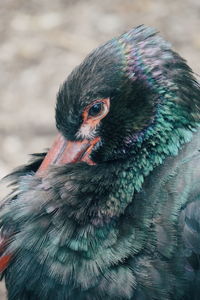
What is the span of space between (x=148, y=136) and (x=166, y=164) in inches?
4.8

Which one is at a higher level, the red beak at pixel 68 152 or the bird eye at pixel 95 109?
the bird eye at pixel 95 109

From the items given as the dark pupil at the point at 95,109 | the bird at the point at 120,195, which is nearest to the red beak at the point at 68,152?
the bird at the point at 120,195

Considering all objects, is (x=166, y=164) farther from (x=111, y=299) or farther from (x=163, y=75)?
(x=111, y=299)

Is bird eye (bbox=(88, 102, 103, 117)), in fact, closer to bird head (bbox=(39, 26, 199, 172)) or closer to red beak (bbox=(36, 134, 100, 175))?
bird head (bbox=(39, 26, 199, 172))

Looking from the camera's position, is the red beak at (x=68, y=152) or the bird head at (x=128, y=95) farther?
the red beak at (x=68, y=152)

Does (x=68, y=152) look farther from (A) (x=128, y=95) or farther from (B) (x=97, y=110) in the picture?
(A) (x=128, y=95)

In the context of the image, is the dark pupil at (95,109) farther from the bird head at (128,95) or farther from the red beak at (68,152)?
the red beak at (68,152)

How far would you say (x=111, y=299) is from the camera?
2.37m

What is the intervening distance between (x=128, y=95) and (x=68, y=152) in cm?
33

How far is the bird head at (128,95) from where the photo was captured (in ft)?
7.88

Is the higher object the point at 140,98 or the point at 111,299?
the point at 140,98

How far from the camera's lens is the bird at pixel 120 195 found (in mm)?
2346

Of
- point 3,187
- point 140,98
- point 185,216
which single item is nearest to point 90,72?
point 140,98

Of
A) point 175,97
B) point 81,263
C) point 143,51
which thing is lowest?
point 81,263
